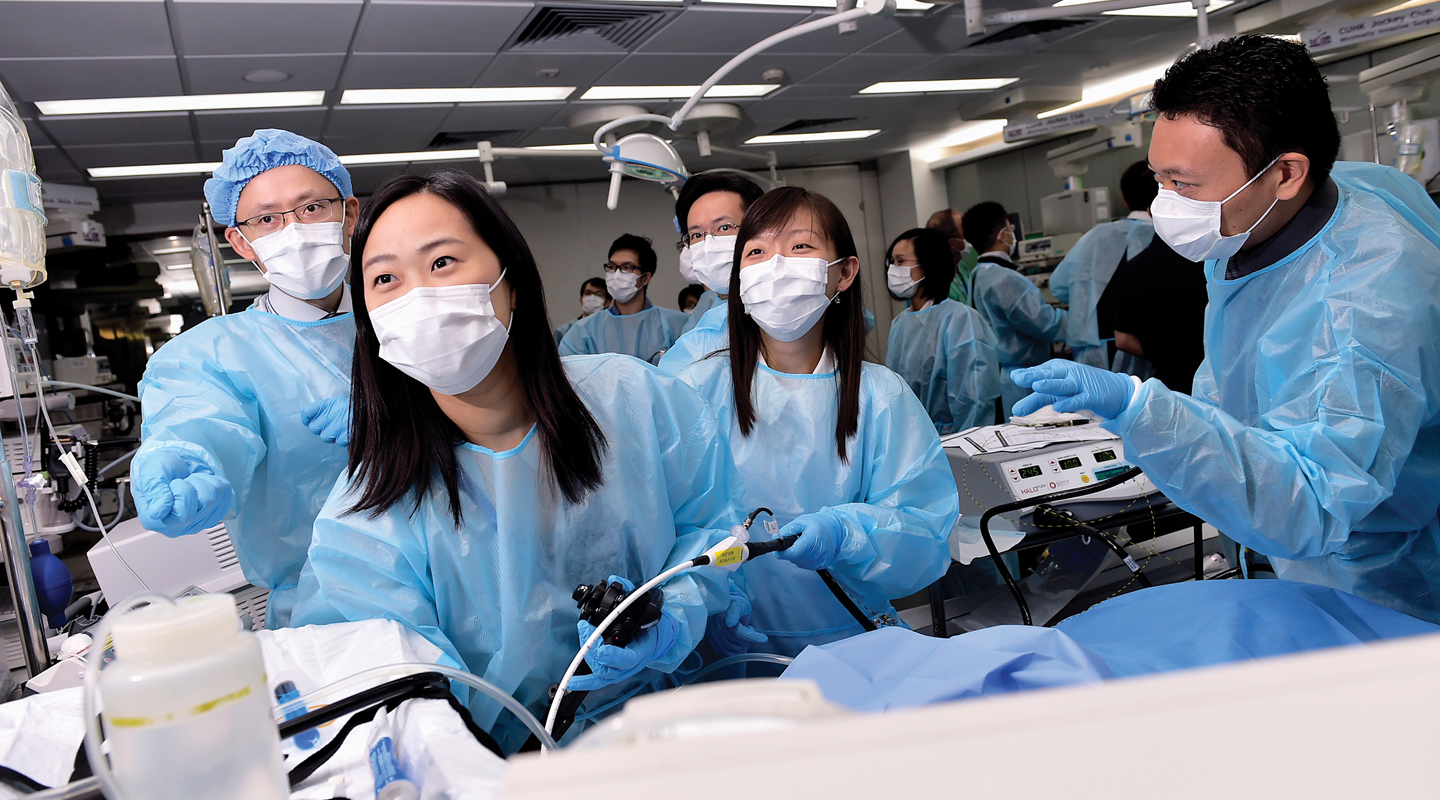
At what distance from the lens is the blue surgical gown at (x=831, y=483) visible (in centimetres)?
165

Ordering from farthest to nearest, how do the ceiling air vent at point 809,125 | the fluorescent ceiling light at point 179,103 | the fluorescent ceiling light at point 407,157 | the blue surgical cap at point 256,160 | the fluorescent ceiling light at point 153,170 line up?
the ceiling air vent at point 809,125 → the fluorescent ceiling light at point 407,157 → the fluorescent ceiling light at point 153,170 → the fluorescent ceiling light at point 179,103 → the blue surgical cap at point 256,160

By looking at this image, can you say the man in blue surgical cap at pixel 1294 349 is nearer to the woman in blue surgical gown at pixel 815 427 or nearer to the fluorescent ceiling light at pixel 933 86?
the woman in blue surgical gown at pixel 815 427

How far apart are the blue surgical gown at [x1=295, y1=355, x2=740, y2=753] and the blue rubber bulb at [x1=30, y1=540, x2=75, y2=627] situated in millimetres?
1192

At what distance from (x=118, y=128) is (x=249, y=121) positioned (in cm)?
68

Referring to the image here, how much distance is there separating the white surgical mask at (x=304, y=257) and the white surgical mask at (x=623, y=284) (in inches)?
118

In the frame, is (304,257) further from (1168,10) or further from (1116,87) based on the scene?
(1116,87)

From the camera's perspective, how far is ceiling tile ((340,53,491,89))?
413 cm

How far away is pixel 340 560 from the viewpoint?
1.16 meters

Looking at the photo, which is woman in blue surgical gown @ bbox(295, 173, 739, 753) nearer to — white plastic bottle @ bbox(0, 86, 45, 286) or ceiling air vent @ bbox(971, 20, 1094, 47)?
white plastic bottle @ bbox(0, 86, 45, 286)

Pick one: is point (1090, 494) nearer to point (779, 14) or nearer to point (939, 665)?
point (939, 665)

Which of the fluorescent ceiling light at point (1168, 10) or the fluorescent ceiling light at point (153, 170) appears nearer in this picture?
the fluorescent ceiling light at point (1168, 10)

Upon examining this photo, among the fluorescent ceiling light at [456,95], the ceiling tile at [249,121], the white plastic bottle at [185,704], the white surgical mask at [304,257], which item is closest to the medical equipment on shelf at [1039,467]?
the white surgical mask at [304,257]

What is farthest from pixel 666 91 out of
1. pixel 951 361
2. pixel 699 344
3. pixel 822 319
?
pixel 822 319

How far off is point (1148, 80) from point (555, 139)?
460 cm
